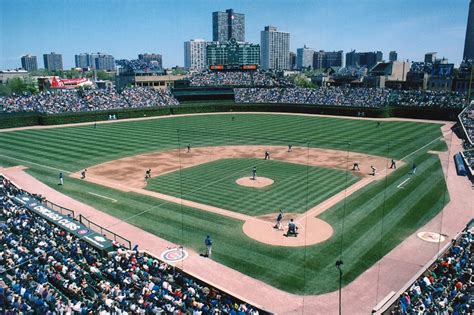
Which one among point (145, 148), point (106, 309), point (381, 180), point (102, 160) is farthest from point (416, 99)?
point (106, 309)

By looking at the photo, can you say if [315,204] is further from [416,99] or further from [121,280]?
[416,99]

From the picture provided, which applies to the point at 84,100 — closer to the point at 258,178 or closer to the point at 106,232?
the point at 258,178

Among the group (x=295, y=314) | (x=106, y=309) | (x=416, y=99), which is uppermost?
(x=416, y=99)

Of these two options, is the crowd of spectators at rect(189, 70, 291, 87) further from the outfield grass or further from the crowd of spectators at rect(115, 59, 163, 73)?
the outfield grass

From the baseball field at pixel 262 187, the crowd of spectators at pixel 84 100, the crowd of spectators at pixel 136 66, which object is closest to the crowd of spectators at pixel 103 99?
the crowd of spectators at pixel 84 100

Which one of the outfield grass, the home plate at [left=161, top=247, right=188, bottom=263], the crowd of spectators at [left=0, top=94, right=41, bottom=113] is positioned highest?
the crowd of spectators at [left=0, top=94, right=41, bottom=113]

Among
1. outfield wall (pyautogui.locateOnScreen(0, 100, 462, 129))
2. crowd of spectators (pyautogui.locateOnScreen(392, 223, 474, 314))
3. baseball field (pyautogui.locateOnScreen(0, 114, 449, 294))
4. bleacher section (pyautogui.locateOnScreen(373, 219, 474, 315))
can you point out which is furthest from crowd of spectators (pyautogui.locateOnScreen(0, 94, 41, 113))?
crowd of spectators (pyautogui.locateOnScreen(392, 223, 474, 314))
